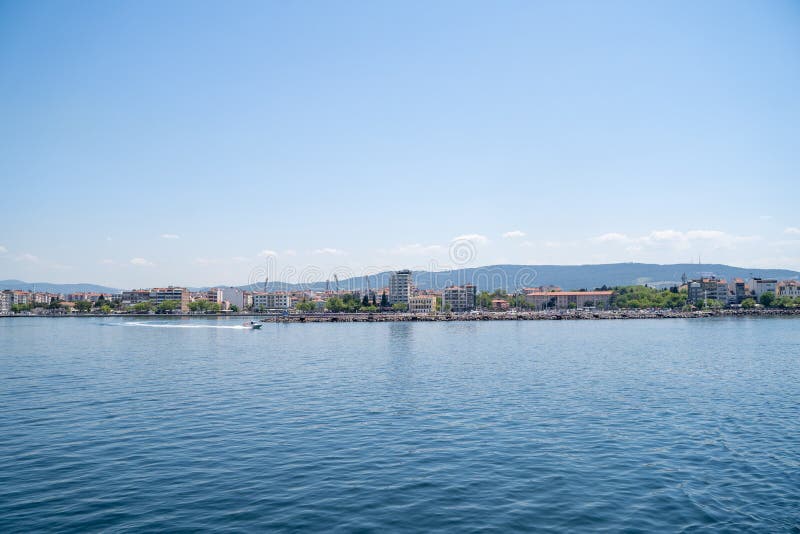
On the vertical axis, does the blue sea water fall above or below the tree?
below

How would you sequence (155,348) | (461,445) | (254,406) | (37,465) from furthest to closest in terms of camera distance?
(155,348) → (254,406) → (461,445) → (37,465)

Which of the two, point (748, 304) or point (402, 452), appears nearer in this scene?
point (402, 452)

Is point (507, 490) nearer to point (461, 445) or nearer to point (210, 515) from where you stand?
point (461, 445)

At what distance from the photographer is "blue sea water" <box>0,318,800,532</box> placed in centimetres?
1414

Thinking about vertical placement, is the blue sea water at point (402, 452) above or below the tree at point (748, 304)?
below

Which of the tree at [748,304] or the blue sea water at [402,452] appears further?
the tree at [748,304]

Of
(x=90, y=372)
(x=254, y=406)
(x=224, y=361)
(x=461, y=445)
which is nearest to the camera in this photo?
Answer: (x=461, y=445)

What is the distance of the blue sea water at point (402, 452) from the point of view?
14.1m


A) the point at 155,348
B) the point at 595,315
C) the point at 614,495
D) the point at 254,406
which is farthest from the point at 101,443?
the point at 595,315

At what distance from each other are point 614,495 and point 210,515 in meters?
10.3

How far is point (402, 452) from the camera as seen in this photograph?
1948cm

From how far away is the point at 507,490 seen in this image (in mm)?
15867

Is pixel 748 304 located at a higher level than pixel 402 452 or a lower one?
higher

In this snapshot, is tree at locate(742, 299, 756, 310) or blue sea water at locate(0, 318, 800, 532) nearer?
blue sea water at locate(0, 318, 800, 532)
